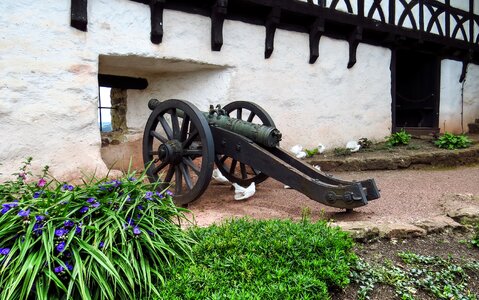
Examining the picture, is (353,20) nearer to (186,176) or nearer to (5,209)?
(186,176)

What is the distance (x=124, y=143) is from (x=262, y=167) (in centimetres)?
251

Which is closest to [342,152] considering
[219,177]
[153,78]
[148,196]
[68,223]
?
[219,177]

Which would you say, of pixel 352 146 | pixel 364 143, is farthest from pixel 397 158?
pixel 364 143

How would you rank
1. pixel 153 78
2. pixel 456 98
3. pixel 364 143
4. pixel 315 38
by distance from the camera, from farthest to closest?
1. pixel 456 98
2. pixel 364 143
3. pixel 315 38
4. pixel 153 78

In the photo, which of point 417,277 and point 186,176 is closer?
point 417,277

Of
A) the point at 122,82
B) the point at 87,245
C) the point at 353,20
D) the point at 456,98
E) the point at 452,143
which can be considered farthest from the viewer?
the point at 456,98

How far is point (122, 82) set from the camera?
4.86 m

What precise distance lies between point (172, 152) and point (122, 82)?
2.14 metres

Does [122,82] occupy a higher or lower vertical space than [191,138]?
higher

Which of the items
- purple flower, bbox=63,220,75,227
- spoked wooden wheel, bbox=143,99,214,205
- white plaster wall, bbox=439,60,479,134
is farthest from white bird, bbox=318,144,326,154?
purple flower, bbox=63,220,75,227

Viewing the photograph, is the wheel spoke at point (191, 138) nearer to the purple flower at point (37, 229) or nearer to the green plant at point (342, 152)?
the purple flower at point (37, 229)

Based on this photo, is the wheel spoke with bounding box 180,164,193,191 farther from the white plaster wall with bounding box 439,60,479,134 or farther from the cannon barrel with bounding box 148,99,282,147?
the white plaster wall with bounding box 439,60,479,134

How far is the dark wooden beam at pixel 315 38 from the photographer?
17.3 feet

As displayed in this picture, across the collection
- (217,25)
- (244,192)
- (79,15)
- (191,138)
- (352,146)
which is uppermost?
(217,25)
